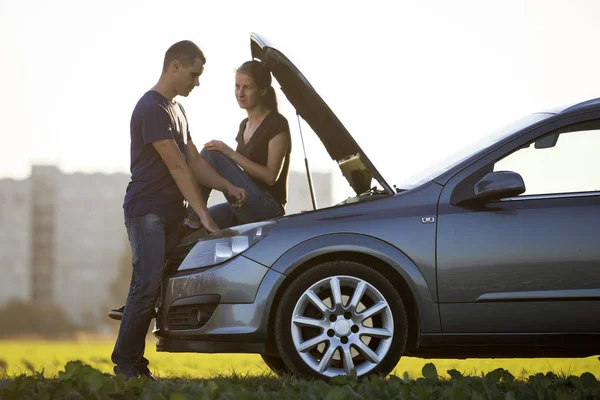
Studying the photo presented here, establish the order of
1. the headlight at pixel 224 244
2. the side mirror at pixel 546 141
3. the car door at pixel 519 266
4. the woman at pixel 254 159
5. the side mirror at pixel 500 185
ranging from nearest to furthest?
the side mirror at pixel 500 185 → the car door at pixel 519 266 → the headlight at pixel 224 244 → the side mirror at pixel 546 141 → the woman at pixel 254 159

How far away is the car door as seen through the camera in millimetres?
6383

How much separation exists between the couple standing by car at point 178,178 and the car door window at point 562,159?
1761mm

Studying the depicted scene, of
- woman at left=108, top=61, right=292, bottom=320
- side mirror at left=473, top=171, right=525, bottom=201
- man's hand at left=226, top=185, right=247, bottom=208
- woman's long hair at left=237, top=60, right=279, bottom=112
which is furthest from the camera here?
woman's long hair at left=237, top=60, right=279, bottom=112

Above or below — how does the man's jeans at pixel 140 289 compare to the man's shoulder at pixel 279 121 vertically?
below

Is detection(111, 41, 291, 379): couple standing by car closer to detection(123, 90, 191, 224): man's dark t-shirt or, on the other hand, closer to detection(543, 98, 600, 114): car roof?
detection(123, 90, 191, 224): man's dark t-shirt

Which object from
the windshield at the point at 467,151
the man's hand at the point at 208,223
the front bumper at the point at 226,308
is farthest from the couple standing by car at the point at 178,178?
the windshield at the point at 467,151

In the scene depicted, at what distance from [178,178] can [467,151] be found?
74.8 inches

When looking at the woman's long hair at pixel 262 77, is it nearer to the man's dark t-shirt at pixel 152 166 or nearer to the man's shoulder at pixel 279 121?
the man's shoulder at pixel 279 121

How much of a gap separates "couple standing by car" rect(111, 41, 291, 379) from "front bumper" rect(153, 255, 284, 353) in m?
0.52

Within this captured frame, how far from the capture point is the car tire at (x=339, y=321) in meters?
6.39

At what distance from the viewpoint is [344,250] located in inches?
253

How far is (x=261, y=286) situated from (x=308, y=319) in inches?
13.5

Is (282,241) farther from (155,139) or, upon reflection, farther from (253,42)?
(253,42)

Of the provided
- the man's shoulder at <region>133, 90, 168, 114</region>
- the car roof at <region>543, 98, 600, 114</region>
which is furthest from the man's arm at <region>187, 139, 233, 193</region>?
the car roof at <region>543, 98, 600, 114</region>
